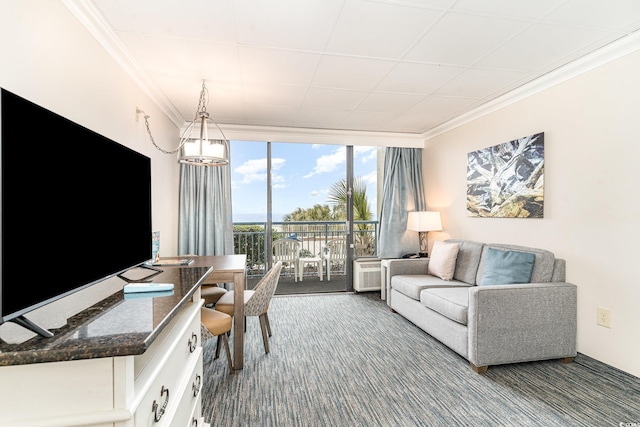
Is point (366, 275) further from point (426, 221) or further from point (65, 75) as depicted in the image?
point (65, 75)

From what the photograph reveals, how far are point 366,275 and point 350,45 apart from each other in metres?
3.35

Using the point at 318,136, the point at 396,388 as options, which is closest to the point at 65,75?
the point at 396,388

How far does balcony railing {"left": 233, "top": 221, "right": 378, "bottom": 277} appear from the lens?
5.22 m

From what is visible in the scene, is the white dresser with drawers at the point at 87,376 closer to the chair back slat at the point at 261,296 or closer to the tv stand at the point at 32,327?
the tv stand at the point at 32,327

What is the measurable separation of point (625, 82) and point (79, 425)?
357cm

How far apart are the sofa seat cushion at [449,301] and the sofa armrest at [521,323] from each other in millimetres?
119

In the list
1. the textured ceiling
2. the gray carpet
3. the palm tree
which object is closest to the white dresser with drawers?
the gray carpet

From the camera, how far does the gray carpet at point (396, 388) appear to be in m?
1.88

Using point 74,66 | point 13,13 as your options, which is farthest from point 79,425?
point 74,66

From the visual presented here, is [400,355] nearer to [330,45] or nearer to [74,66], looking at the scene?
[330,45]

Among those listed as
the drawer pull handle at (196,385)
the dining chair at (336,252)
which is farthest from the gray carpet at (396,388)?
the dining chair at (336,252)

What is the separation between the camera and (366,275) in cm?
482

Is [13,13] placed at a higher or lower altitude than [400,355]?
higher

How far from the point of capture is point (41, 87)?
1.59 meters
